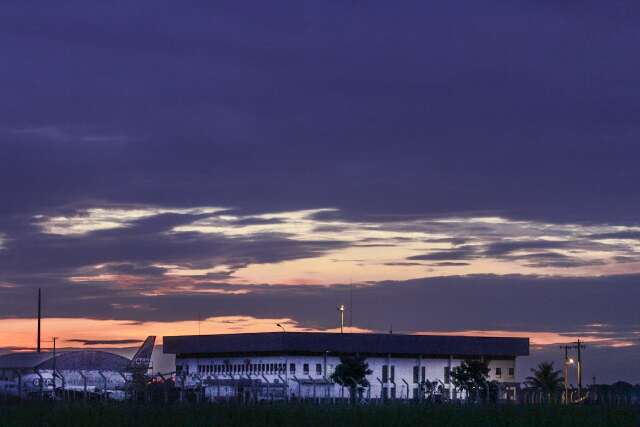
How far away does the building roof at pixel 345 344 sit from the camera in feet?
347

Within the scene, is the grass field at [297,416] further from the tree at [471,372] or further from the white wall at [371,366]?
the tree at [471,372]

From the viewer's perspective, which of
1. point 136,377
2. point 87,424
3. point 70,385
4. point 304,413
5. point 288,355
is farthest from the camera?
point 288,355

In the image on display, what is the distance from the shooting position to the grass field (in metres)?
41.2

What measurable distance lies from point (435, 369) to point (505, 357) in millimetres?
8552

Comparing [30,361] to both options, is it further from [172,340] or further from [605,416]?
[605,416]

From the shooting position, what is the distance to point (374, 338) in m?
108

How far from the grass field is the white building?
55347 mm

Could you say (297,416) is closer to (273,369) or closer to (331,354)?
(273,369)

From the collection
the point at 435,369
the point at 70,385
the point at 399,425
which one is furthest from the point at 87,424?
the point at 435,369

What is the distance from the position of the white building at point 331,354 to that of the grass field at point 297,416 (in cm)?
5535

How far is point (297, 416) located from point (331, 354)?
6457cm

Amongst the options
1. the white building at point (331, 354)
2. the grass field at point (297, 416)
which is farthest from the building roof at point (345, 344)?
the grass field at point (297, 416)

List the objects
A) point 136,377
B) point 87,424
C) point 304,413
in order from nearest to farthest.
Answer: point 87,424
point 304,413
point 136,377

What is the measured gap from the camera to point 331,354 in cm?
10731
